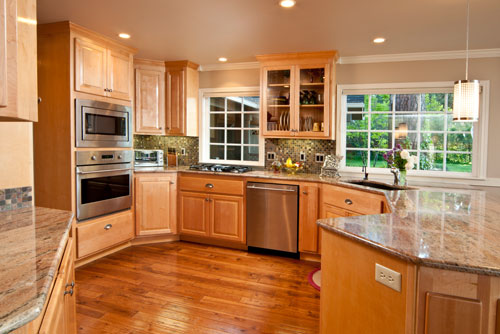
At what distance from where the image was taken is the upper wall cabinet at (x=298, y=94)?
379 centimetres

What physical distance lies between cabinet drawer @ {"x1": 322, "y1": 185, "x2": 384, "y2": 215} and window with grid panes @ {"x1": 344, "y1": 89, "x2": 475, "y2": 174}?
83 centimetres

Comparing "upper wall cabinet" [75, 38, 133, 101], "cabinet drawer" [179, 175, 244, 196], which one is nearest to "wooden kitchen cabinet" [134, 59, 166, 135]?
"upper wall cabinet" [75, 38, 133, 101]

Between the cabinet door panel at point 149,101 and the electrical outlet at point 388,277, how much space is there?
11.9ft

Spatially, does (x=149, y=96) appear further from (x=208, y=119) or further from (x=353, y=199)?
(x=353, y=199)

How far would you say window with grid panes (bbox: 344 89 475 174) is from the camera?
3.77 metres

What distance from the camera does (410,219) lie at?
1.70m

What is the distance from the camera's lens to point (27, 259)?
44.0 inches

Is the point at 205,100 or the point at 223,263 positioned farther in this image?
the point at 205,100

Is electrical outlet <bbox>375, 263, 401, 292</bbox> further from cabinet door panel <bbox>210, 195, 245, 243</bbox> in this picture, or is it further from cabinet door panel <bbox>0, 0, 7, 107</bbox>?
cabinet door panel <bbox>210, 195, 245, 243</bbox>

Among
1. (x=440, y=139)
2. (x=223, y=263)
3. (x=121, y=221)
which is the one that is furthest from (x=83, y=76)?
(x=440, y=139)

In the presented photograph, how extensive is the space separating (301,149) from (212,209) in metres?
1.36

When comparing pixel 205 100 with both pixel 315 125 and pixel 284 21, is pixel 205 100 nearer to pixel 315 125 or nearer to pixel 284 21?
pixel 315 125

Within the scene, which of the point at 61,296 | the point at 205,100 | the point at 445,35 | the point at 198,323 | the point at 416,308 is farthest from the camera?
the point at 205,100

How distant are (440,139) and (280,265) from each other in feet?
7.73
